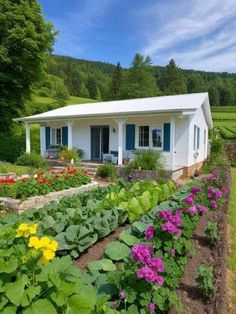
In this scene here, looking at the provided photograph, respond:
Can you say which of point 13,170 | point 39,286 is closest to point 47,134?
point 13,170

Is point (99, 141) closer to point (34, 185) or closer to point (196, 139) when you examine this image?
point (196, 139)

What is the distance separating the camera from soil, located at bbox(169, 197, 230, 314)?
2.80 m

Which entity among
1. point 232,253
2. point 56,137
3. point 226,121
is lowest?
point 232,253

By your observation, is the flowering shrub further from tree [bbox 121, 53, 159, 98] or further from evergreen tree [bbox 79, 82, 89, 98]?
evergreen tree [bbox 79, 82, 89, 98]

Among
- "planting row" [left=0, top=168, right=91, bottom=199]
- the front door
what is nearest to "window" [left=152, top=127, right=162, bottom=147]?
the front door

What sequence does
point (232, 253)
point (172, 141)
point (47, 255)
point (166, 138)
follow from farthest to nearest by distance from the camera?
point (166, 138) → point (172, 141) → point (232, 253) → point (47, 255)

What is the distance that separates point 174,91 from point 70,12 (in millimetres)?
45978

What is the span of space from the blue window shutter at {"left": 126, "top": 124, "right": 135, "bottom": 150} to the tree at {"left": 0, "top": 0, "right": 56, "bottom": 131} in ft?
24.6

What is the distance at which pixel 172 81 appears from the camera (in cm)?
5569

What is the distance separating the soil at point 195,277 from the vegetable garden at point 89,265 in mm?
125

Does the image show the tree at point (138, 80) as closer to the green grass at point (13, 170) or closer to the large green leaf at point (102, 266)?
the green grass at point (13, 170)

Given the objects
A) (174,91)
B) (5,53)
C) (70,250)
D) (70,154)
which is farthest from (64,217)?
(174,91)

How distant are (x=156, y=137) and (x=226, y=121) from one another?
107 feet

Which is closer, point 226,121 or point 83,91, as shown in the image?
point 226,121
